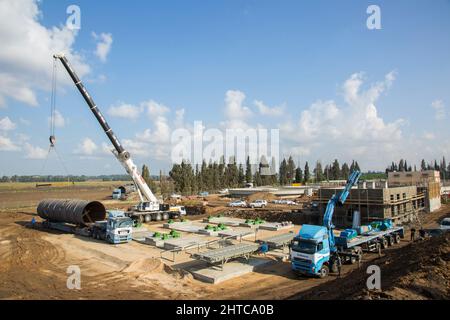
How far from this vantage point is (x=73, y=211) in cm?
2992

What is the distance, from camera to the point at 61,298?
13.8 m

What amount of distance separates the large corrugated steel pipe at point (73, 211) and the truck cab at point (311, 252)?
70.5 ft

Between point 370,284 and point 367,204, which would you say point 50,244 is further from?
point 367,204

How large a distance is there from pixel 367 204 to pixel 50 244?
2801cm

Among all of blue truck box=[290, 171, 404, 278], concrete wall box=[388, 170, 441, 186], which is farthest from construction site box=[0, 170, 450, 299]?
concrete wall box=[388, 170, 441, 186]

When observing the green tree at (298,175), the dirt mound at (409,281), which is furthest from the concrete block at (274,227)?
the green tree at (298,175)

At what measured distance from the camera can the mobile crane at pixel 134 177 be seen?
32594mm

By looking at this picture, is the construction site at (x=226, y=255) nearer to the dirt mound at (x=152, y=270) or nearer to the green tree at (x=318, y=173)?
the dirt mound at (x=152, y=270)

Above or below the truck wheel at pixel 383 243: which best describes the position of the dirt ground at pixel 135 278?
below

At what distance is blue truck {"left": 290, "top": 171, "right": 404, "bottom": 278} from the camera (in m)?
Result: 15.6

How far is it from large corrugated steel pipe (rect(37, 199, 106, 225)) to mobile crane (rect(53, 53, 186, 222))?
4932 mm

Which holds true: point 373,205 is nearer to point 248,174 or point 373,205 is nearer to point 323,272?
point 323,272
